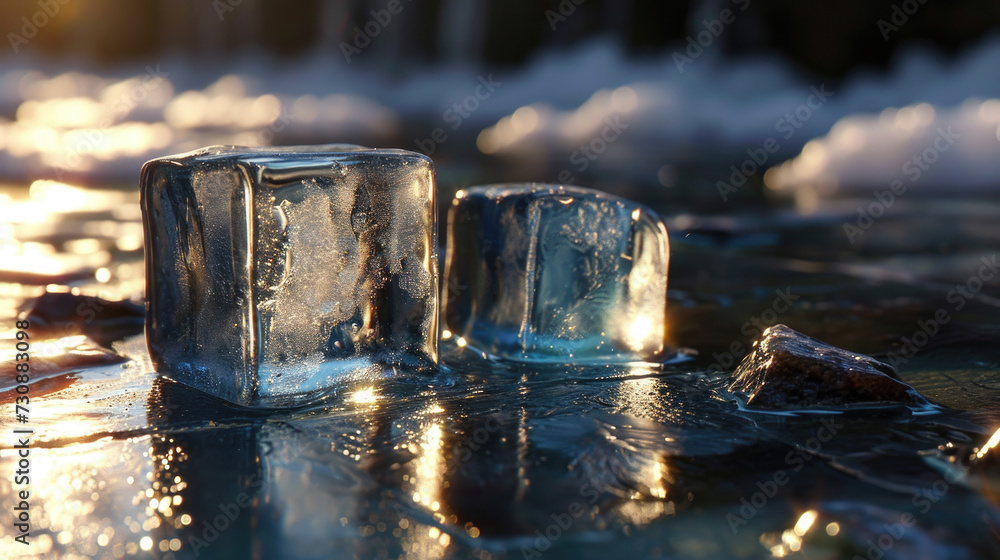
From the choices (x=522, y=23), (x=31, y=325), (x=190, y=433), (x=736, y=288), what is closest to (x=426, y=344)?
(x=190, y=433)

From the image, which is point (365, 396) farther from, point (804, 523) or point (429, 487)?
point (804, 523)

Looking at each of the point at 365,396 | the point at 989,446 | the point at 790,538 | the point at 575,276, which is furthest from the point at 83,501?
the point at 989,446

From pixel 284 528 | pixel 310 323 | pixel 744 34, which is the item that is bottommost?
pixel 284 528

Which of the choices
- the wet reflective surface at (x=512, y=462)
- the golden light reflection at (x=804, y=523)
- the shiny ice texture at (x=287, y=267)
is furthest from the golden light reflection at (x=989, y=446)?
the shiny ice texture at (x=287, y=267)

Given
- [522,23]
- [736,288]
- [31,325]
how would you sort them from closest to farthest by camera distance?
[31,325] → [736,288] → [522,23]

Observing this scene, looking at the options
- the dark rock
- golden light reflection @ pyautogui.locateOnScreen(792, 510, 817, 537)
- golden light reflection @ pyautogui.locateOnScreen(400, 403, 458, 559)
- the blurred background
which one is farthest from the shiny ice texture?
the blurred background

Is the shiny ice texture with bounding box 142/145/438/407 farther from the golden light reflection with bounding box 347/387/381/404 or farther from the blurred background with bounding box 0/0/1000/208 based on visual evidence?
the blurred background with bounding box 0/0/1000/208

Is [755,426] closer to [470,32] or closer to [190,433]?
[190,433]
